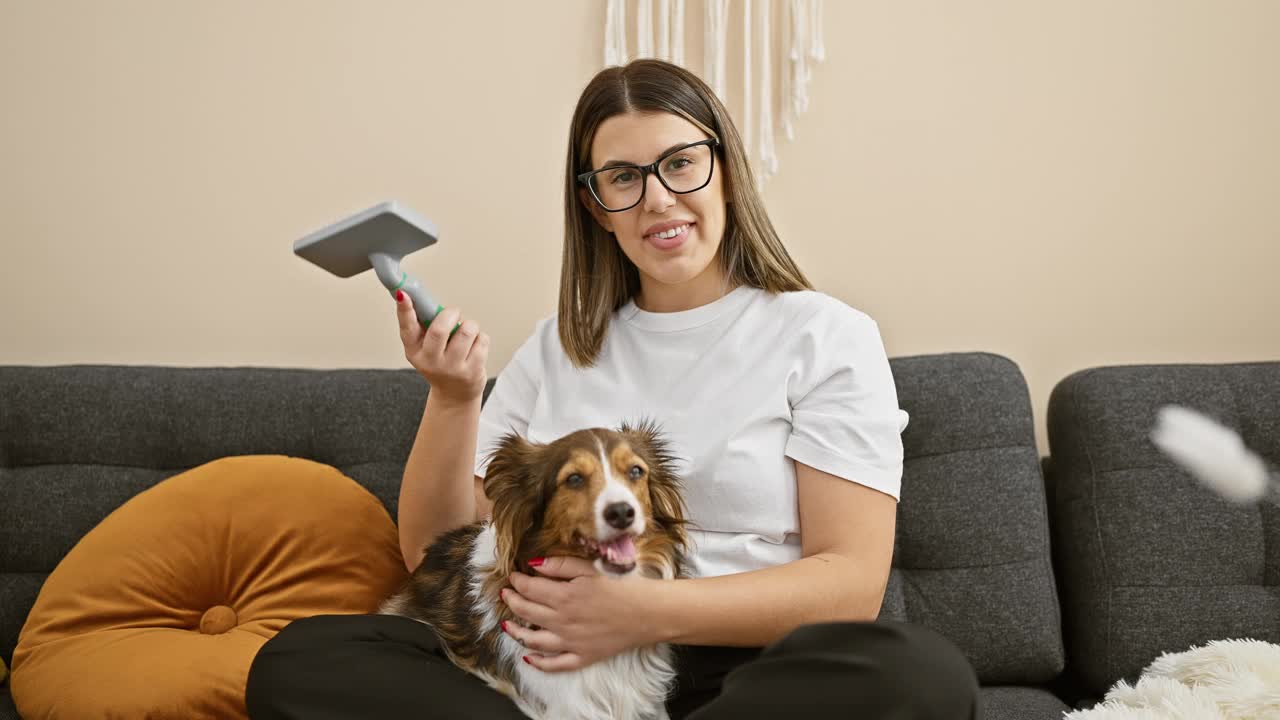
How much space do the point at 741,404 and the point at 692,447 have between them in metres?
0.10

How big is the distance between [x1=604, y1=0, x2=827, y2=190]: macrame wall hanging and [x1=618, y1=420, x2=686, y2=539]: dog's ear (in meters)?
1.12

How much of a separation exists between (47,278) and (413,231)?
164 cm

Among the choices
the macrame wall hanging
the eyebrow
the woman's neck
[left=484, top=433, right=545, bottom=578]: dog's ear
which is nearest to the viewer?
[left=484, top=433, right=545, bottom=578]: dog's ear

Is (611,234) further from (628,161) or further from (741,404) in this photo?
(741,404)

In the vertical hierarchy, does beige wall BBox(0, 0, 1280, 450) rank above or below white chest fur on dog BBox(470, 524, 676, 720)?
above

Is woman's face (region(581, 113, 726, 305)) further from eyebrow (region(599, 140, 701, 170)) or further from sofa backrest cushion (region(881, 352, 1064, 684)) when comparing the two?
sofa backrest cushion (region(881, 352, 1064, 684))

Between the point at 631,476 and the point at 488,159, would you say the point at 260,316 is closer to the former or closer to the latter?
the point at 488,159

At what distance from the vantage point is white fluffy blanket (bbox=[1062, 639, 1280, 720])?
1.40 meters

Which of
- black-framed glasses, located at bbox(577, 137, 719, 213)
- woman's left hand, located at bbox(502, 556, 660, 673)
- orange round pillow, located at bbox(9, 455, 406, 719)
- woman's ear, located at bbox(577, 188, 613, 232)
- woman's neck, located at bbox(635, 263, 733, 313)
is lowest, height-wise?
orange round pillow, located at bbox(9, 455, 406, 719)

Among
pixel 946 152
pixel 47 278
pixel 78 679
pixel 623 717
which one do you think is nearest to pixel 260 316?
pixel 47 278

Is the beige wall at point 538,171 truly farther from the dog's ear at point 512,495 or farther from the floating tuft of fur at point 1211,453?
the dog's ear at point 512,495

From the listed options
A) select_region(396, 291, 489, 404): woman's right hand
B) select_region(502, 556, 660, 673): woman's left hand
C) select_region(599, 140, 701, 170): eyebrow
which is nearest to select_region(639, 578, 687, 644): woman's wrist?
select_region(502, 556, 660, 673): woman's left hand

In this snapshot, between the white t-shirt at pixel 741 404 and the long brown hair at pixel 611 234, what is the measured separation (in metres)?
0.04

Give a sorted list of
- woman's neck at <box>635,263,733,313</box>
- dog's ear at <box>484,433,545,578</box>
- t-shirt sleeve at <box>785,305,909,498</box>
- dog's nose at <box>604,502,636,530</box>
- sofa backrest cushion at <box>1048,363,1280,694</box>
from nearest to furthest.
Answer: dog's nose at <box>604,502,636,530</box> → dog's ear at <box>484,433,545,578</box> → t-shirt sleeve at <box>785,305,909,498</box> → woman's neck at <box>635,263,733,313</box> → sofa backrest cushion at <box>1048,363,1280,694</box>
